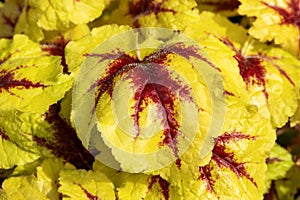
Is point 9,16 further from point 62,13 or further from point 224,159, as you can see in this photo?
point 224,159

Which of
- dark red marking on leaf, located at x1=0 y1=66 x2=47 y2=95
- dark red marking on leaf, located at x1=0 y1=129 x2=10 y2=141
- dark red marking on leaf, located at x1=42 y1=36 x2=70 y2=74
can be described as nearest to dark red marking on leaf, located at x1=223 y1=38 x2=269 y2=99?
dark red marking on leaf, located at x1=42 y1=36 x2=70 y2=74

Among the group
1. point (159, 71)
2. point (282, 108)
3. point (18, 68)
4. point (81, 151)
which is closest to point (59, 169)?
point (81, 151)

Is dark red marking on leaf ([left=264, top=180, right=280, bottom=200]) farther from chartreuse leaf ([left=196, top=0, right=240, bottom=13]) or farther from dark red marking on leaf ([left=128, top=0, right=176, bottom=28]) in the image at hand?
dark red marking on leaf ([left=128, top=0, right=176, bottom=28])

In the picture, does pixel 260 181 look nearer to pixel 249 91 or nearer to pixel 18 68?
pixel 249 91

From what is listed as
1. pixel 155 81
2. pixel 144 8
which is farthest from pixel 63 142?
pixel 144 8

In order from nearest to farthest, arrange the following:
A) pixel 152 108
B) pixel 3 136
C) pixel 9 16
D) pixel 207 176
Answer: pixel 152 108
pixel 207 176
pixel 3 136
pixel 9 16

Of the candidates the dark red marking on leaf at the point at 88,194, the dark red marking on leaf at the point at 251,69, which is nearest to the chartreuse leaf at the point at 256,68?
the dark red marking on leaf at the point at 251,69

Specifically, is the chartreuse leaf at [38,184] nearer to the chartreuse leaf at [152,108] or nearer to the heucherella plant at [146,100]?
the heucherella plant at [146,100]
